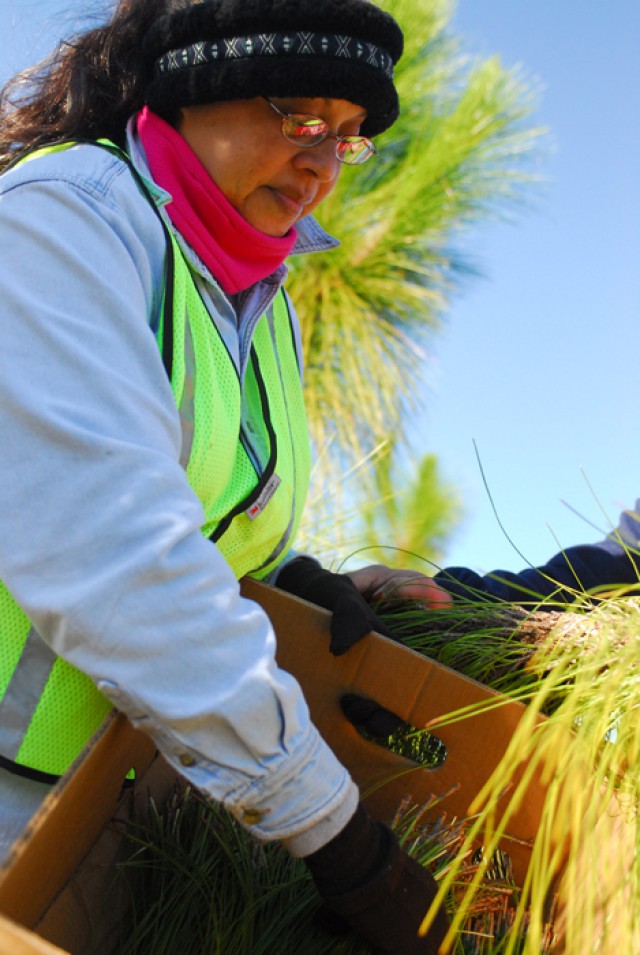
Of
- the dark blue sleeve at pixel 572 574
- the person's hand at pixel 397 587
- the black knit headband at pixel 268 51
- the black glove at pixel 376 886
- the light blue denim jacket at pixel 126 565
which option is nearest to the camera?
the light blue denim jacket at pixel 126 565

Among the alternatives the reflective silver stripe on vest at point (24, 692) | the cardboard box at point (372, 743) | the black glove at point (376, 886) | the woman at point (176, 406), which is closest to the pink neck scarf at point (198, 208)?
the woman at point (176, 406)

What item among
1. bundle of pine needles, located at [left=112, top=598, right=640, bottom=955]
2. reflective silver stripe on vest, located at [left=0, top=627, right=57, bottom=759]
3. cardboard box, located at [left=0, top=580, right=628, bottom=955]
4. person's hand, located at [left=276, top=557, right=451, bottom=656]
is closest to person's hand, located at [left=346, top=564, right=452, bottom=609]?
person's hand, located at [left=276, top=557, right=451, bottom=656]

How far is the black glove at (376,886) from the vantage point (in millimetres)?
823

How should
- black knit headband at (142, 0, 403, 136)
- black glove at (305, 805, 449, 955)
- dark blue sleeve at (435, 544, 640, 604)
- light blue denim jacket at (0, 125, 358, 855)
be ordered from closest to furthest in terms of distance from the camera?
light blue denim jacket at (0, 125, 358, 855) → black glove at (305, 805, 449, 955) → black knit headband at (142, 0, 403, 136) → dark blue sleeve at (435, 544, 640, 604)

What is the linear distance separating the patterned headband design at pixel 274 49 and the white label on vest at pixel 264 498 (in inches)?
17.0

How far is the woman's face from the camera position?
1077 millimetres

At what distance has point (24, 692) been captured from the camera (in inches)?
32.6

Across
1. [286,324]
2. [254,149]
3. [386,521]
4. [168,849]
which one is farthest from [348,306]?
[168,849]

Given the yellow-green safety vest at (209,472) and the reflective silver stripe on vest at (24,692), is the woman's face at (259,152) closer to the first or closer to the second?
the yellow-green safety vest at (209,472)

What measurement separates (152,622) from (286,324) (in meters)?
0.70

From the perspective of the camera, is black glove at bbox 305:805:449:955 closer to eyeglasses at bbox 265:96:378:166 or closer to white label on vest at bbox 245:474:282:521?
white label on vest at bbox 245:474:282:521

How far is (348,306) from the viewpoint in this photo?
369 cm

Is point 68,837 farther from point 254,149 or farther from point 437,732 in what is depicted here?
point 254,149

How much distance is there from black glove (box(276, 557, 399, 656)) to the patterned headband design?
0.57 meters
